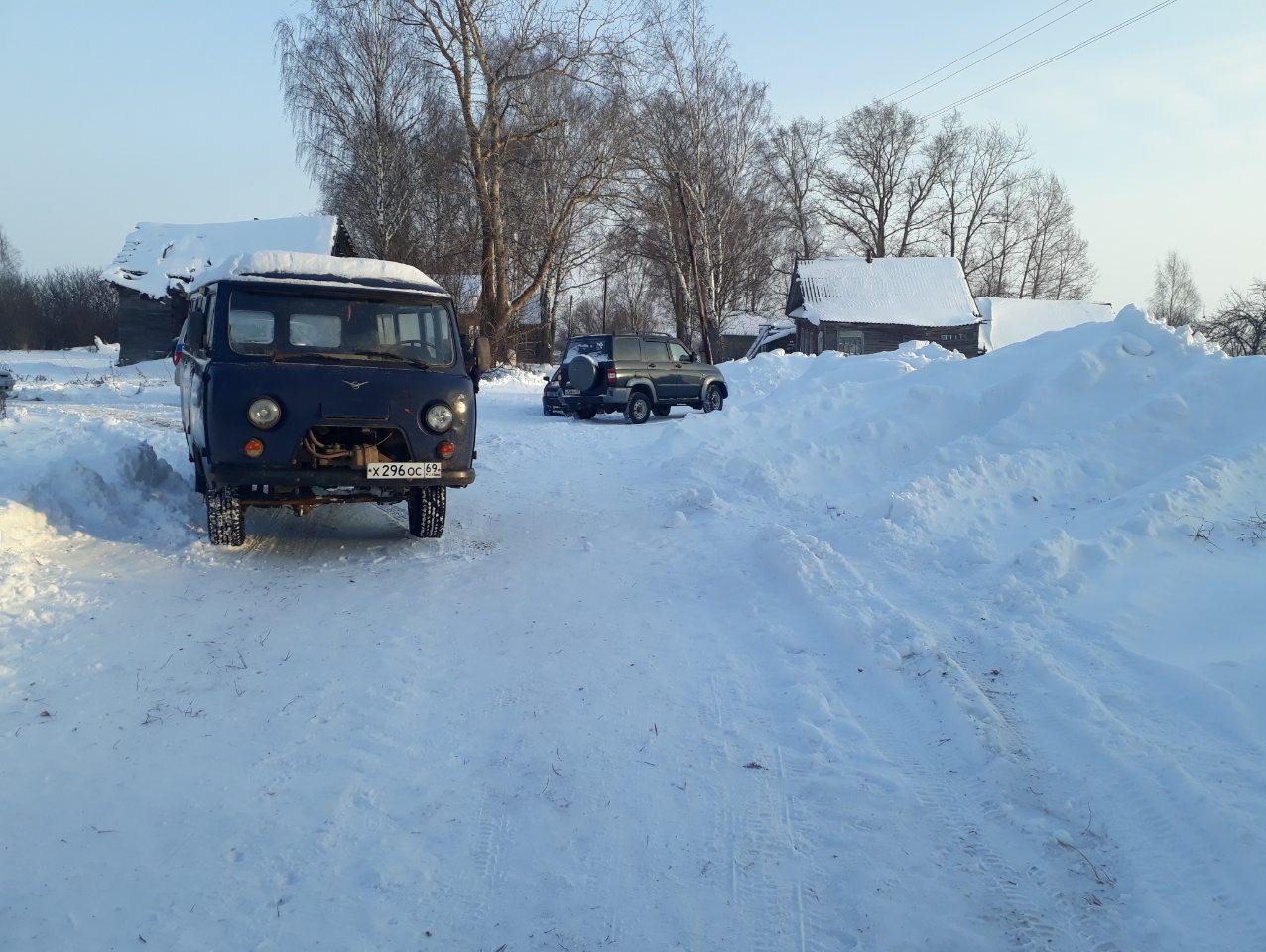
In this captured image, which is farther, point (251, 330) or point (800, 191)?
point (800, 191)

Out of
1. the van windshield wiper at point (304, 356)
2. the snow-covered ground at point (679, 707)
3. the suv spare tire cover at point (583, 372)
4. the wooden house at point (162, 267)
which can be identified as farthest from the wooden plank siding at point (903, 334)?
the van windshield wiper at point (304, 356)

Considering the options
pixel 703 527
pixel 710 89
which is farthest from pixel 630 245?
pixel 703 527

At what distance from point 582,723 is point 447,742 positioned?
63 centimetres

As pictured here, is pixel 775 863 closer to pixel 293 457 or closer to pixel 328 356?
pixel 293 457

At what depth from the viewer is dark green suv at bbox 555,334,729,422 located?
56.5 feet

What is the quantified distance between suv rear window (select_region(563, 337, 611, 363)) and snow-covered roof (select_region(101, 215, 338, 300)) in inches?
709

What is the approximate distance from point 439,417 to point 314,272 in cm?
157

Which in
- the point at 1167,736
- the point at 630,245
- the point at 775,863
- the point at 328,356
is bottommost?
the point at 775,863

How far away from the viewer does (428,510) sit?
7.23 m

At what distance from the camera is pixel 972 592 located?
219 inches

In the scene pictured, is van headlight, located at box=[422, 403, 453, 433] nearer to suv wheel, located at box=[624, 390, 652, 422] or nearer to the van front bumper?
the van front bumper

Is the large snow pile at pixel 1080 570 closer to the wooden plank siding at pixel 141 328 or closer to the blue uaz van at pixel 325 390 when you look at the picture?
the blue uaz van at pixel 325 390

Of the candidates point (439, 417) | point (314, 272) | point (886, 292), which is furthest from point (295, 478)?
point (886, 292)

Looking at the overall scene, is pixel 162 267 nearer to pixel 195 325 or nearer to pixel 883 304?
pixel 883 304
